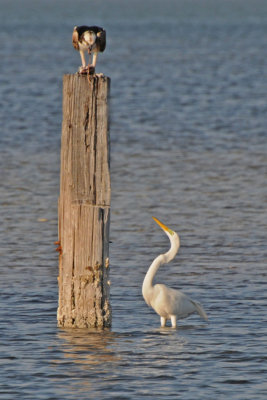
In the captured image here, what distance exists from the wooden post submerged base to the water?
1.46ft

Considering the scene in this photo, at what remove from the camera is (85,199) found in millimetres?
11188

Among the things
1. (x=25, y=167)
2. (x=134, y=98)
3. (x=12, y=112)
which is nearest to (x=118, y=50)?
(x=134, y=98)

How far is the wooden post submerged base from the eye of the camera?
11023 millimetres

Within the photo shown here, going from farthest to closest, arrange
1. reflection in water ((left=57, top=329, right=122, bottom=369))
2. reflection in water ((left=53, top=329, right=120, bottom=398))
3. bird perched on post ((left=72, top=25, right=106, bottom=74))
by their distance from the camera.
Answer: bird perched on post ((left=72, top=25, right=106, bottom=74)) < reflection in water ((left=57, top=329, right=122, bottom=369)) < reflection in water ((left=53, top=329, right=120, bottom=398))

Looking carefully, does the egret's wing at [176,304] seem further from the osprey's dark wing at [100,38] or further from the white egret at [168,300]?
the osprey's dark wing at [100,38]

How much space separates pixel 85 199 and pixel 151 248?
4.89 meters

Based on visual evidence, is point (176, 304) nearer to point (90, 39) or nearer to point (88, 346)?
point (88, 346)

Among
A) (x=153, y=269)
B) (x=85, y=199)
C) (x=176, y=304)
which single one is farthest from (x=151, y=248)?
(x=85, y=199)

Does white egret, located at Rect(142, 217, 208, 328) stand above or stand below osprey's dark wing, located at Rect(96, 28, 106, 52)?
below

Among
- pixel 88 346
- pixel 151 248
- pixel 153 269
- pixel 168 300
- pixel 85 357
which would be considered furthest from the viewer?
pixel 151 248

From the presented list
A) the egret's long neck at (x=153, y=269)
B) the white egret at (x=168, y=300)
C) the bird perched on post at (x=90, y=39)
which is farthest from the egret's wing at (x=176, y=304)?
the bird perched on post at (x=90, y=39)

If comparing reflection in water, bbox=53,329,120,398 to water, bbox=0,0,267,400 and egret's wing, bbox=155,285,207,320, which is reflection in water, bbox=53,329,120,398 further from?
egret's wing, bbox=155,285,207,320

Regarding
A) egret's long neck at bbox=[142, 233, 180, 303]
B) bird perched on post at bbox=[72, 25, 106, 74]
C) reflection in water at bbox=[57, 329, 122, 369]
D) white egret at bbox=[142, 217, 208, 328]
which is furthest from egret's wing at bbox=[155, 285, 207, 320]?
bird perched on post at bbox=[72, 25, 106, 74]

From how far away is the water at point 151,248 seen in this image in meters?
10.5
